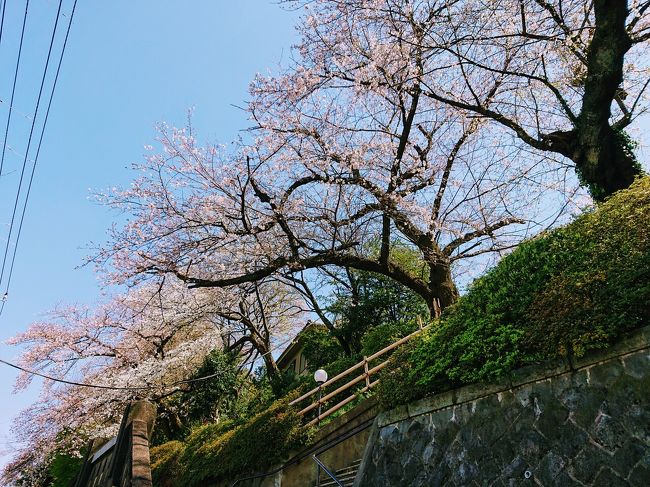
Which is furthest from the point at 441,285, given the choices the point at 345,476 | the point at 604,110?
the point at 604,110

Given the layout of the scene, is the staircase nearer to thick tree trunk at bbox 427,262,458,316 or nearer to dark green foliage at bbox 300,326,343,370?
thick tree trunk at bbox 427,262,458,316

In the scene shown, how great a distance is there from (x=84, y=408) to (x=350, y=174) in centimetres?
1369

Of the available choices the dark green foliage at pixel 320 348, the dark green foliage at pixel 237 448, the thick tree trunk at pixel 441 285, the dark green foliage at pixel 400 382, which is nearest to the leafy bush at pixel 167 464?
the dark green foliage at pixel 237 448

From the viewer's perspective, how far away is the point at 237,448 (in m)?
10.0

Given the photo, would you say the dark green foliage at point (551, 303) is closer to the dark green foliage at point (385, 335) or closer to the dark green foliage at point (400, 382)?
the dark green foliage at point (400, 382)

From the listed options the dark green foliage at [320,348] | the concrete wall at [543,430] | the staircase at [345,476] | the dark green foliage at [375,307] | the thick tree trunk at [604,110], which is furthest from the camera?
the dark green foliage at [320,348]

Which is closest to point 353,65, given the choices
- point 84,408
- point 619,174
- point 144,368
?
point 619,174

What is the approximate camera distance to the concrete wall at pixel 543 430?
3.46m

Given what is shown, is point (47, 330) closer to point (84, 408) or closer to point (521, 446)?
point (84, 408)

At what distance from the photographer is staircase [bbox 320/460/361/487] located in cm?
701

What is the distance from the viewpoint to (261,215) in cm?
1080

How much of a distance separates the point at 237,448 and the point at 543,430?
7.87 m

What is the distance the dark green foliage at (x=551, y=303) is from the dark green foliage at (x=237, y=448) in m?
3.82

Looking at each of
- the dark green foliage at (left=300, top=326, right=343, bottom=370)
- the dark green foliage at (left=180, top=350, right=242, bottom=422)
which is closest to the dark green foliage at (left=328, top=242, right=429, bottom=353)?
the dark green foliage at (left=300, top=326, right=343, bottom=370)
